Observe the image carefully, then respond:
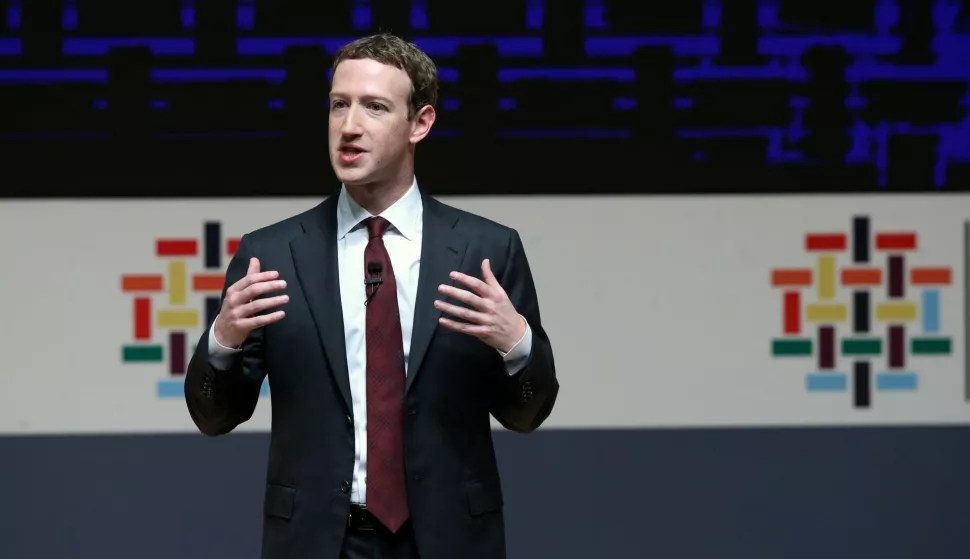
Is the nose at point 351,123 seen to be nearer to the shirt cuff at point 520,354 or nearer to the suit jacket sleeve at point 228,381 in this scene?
the suit jacket sleeve at point 228,381

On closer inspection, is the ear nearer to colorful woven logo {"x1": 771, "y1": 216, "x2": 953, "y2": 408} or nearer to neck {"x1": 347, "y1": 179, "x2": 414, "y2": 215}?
neck {"x1": 347, "y1": 179, "x2": 414, "y2": 215}

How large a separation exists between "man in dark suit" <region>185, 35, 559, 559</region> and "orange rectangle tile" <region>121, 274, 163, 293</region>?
1.63 meters

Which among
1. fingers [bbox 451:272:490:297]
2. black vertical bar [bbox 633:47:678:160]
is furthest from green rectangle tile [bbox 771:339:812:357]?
fingers [bbox 451:272:490:297]

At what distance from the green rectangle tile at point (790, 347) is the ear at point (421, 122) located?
1.85 meters

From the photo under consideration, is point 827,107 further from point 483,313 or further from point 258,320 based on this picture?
point 258,320

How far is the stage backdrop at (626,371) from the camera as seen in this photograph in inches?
151

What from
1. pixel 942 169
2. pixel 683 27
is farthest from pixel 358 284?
pixel 942 169

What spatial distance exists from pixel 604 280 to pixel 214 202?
1.18 m

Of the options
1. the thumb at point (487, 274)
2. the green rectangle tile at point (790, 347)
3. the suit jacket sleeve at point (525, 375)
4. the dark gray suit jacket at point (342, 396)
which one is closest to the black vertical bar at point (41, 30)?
the dark gray suit jacket at point (342, 396)

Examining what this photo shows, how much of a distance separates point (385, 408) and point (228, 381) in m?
0.27

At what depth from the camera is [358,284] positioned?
2262mm

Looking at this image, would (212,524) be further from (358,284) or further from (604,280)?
(358,284)

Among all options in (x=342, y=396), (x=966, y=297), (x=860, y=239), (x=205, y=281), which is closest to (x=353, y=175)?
(x=342, y=396)

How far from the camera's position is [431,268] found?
2248mm
